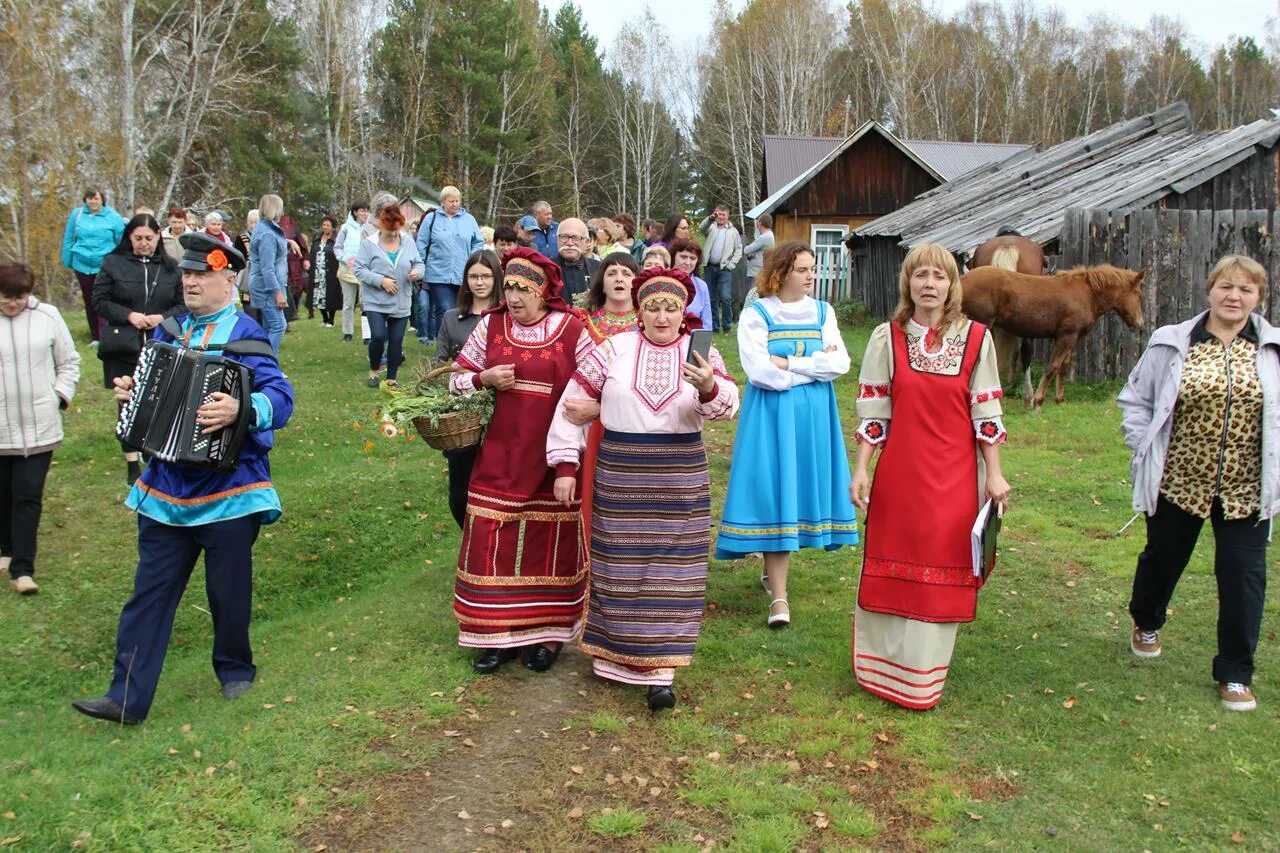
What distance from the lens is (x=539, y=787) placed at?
4.34 meters

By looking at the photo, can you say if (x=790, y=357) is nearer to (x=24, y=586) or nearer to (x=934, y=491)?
(x=934, y=491)

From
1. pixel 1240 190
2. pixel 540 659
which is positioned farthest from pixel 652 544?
pixel 1240 190

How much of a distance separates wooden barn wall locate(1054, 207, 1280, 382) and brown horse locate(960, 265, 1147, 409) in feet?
3.35

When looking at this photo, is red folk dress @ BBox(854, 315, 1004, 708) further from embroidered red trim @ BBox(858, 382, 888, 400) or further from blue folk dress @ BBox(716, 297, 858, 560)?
blue folk dress @ BBox(716, 297, 858, 560)

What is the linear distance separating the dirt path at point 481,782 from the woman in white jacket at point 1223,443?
2.92m

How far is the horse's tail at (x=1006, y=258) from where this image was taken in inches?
525

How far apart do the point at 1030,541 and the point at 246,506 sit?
5.46 meters

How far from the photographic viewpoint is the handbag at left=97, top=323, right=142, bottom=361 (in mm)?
8523

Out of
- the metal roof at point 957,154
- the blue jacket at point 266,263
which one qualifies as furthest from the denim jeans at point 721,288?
the metal roof at point 957,154

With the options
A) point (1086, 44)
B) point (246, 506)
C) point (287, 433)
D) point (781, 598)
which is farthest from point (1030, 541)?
point (1086, 44)

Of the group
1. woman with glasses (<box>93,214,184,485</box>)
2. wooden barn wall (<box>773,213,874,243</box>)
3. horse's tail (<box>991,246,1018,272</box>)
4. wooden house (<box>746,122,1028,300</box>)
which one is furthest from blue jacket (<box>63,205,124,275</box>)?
wooden barn wall (<box>773,213,874,243</box>)

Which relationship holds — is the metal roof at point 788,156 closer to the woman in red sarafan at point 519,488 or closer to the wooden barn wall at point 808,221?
the wooden barn wall at point 808,221

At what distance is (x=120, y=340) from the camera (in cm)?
855

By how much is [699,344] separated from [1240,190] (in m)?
12.9
